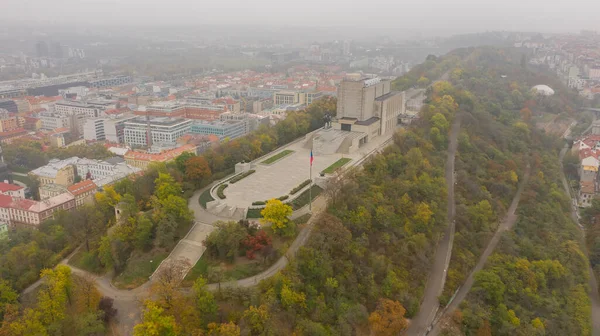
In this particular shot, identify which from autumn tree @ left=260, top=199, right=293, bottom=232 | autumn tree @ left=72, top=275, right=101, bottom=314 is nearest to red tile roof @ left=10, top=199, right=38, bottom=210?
autumn tree @ left=72, top=275, right=101, bottom=314

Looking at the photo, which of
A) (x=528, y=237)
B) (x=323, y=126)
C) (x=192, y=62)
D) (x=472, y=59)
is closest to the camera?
(x=528, y=237)

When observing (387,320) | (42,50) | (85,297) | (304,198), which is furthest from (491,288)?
(42,50)

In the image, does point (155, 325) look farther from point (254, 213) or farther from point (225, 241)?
point (254, 213)

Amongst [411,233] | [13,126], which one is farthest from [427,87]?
[13,126]

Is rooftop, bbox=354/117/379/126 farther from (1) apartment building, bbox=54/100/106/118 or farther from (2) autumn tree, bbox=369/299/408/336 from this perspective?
(1) apartment building, bbox=54/100/106/118

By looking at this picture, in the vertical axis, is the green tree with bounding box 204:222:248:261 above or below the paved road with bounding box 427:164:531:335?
above

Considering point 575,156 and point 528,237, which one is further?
point 575,156

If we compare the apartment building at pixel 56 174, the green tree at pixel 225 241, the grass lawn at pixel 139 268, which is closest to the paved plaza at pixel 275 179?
the green tree at pixel 225 241

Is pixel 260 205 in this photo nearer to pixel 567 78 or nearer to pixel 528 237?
pixel 528 237
